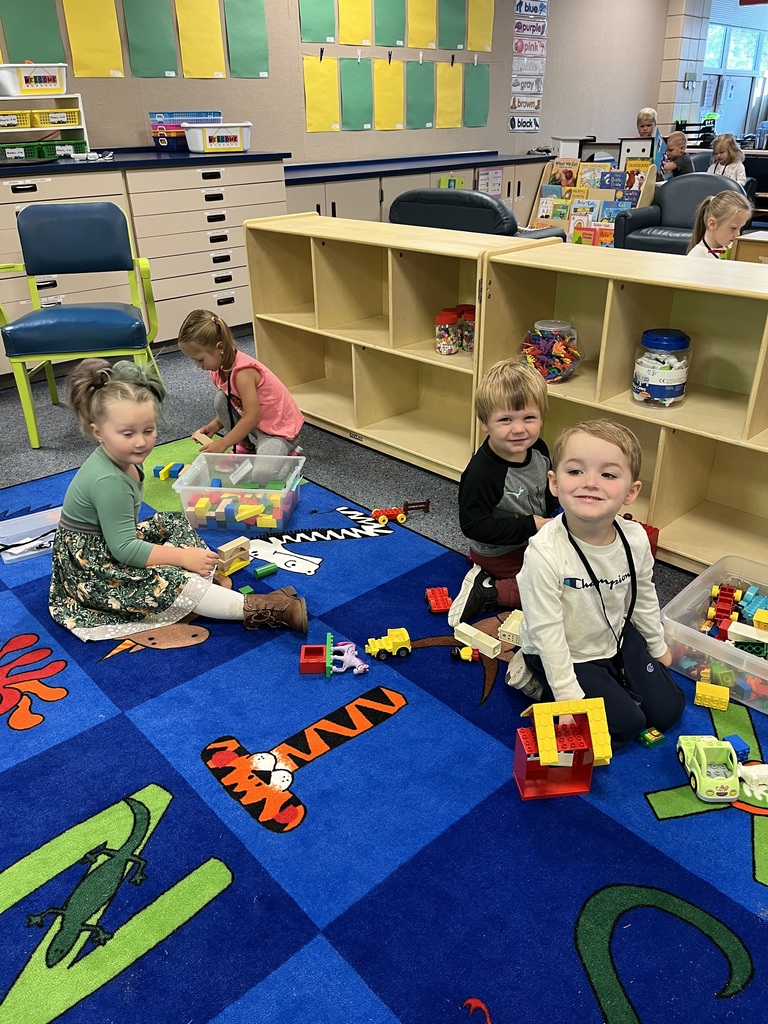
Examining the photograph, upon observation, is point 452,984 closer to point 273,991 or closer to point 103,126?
point 273,991

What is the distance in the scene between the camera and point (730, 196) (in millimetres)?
3258

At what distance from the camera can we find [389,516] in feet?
9.02

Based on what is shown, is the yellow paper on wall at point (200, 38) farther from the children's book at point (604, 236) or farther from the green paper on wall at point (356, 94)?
the children's book at point (604, 236)

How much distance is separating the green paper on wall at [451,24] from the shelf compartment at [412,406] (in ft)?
15.8

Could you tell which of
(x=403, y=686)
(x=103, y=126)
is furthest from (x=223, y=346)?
(x=103, y=126)

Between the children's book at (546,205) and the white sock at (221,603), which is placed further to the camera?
the children's book at (546,205)

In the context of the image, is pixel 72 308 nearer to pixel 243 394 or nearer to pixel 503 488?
pixel 243 394

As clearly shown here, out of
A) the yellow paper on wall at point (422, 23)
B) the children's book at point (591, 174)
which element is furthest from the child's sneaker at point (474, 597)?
the yellow paper on wall at point (422, 23)

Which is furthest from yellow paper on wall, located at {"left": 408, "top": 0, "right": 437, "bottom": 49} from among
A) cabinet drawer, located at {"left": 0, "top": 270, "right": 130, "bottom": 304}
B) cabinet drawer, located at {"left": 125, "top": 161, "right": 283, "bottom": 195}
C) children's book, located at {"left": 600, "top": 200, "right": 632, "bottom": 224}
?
cabinet drawer, located at {"left": 0, "top": 270, "right": 130, "bottom": 304}

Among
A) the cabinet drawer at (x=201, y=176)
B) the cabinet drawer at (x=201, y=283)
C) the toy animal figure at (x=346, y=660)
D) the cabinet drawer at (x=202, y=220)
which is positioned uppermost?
the cabinet drawer at (x=201, y=176)

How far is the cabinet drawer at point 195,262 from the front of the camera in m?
4.58

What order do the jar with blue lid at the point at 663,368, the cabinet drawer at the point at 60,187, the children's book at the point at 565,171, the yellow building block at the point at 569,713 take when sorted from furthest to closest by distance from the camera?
the children's book at the point at 565,171, the cabinet drawer at the point at 60,187, the jar with blue lid at the point at 663,368, the yellow building block at the point at 569,713

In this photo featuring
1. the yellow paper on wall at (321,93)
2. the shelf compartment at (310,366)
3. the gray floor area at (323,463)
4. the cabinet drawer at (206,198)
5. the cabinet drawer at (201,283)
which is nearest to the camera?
the gray floor area at (323,463)

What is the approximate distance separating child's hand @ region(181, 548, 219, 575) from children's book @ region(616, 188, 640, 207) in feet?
18.3
